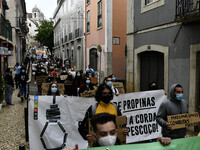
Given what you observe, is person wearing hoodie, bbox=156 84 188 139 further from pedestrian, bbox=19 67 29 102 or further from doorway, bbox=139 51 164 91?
pedestrian, bbox=19 67 29 102

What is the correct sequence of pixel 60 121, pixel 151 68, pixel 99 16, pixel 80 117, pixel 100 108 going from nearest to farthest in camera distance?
pixel 100 108 → pixel 60 121 → pixel 80 117 → pixel 151 68 → pixel 99 16

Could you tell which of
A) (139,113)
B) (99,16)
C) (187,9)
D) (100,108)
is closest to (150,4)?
(187,9)

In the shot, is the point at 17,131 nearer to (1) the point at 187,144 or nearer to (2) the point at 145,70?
(1) the point at 187,144

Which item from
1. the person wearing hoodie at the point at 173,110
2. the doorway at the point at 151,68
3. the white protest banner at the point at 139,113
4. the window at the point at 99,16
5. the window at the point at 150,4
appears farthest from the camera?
the window at the point at 99,16

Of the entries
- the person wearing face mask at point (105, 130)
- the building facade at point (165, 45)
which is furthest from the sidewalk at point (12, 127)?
the building facade at point (165, 45)

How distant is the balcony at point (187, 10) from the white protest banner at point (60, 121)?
417 cm

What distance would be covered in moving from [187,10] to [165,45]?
1.87m

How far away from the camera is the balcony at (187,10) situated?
22.7ft

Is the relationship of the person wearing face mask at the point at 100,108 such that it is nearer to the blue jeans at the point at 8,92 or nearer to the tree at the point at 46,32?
the blue jeans at the point at 8,92

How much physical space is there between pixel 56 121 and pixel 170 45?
554 centimetres

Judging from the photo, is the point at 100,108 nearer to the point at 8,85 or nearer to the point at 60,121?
the point at 60,121

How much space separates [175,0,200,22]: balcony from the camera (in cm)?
691

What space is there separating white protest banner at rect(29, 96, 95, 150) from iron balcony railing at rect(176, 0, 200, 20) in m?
4.24

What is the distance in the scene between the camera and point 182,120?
3.66m
